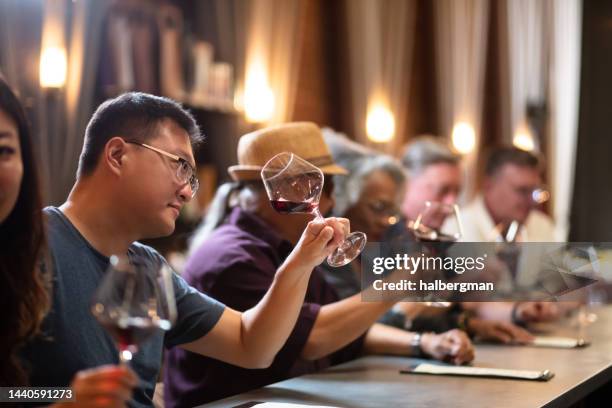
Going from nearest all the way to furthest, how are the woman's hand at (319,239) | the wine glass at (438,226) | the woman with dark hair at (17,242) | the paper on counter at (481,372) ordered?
the woman with dark hair at (17,242) → the woman's hand at (319,239) → the paper on counter at (481,372) → the wine glass at (438,226)

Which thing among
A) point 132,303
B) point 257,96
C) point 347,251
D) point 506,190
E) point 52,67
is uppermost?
point 257,96

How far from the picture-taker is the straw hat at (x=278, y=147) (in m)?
2.65

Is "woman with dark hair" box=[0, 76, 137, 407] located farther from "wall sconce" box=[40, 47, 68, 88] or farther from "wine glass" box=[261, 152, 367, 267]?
"wall sconce" box=[40, 47, 68, 88]

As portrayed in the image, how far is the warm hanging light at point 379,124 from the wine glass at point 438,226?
189 inches

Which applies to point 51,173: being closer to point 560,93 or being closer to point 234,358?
point 234,358

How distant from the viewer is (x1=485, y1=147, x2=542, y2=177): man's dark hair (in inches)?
197

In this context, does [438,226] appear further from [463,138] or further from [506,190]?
[463,138]

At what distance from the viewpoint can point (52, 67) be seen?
14.0 ft

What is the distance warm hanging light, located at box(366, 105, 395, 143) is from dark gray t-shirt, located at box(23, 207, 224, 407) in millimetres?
5673

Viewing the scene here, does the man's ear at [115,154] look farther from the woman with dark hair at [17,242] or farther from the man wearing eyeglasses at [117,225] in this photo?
the woman with dark hair at [17,242]

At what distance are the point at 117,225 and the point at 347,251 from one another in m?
0.59

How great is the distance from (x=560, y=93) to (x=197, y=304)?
7.46 m

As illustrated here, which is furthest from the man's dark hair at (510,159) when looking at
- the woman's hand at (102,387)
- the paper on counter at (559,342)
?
the woman's hand at (102,387)

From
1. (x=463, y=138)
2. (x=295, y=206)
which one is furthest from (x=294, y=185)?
(x=463, y=138)
